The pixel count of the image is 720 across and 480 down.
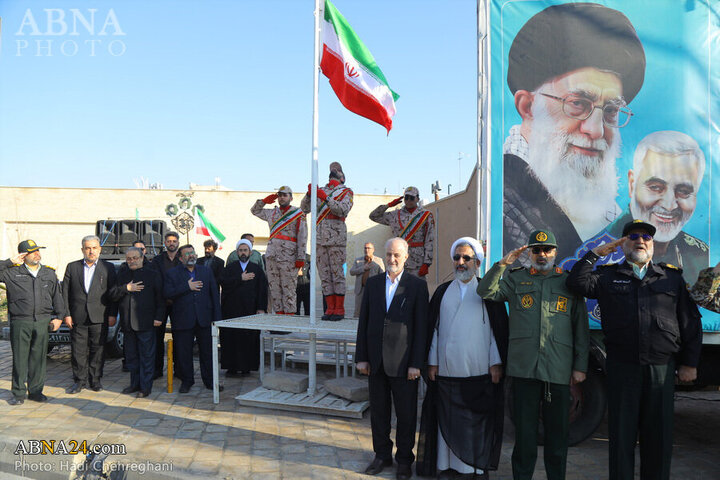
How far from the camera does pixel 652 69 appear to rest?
4250 mm

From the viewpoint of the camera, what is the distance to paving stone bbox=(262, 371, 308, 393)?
6.17 m

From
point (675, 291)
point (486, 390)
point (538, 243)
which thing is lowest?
point (486, 390)

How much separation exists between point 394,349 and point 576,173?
2.02 m

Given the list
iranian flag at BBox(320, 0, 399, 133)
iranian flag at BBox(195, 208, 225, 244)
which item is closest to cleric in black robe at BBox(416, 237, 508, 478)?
iranian flag at BBox(320, 0, 399, 133)

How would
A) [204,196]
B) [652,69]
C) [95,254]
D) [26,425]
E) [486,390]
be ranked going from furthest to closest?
1. [204,196]
2. [95,254]
3. [26,425]
4. [652,69]
5. [486,390]

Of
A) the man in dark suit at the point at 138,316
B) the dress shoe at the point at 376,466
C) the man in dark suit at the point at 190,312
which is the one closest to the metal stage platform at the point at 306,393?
the man in dark suit at the point at 190,312

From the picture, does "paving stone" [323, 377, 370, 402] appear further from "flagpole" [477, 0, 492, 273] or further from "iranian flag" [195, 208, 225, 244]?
"iranian flag" [195, 208, 225, 244]

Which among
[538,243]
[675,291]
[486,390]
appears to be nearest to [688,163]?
[675,291]

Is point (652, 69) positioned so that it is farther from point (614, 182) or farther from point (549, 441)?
point (549, 441)

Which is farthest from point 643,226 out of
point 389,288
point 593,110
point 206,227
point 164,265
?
point 206,227

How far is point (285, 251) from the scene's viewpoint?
745 cm

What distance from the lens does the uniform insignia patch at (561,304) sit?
3748mm

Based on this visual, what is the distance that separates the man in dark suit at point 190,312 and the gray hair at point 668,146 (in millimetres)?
5035

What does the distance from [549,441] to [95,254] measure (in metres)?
5.66
